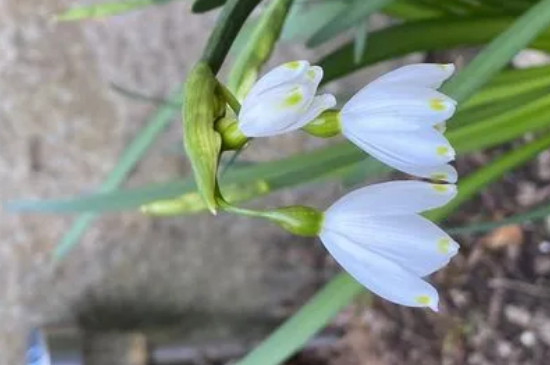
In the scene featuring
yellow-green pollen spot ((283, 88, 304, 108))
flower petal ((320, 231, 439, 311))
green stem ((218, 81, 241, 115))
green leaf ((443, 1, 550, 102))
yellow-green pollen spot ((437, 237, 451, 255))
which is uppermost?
yellow-green pollen spot ((283, 88, 304, 108))

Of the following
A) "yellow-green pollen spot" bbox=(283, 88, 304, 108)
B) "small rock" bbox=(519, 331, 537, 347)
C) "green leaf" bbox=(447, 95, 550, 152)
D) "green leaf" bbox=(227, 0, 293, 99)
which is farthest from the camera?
"small rock" bbox=(519, 331, 537, 347)

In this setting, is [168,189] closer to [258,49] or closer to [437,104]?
[258,49]

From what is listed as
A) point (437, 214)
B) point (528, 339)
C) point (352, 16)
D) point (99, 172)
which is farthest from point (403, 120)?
point (99, 172)

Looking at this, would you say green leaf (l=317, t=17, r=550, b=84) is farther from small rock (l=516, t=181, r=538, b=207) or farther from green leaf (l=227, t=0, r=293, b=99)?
small rock (l=516, t=181, r=538, b=207)

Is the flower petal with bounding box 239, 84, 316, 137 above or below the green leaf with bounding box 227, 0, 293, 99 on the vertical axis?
above

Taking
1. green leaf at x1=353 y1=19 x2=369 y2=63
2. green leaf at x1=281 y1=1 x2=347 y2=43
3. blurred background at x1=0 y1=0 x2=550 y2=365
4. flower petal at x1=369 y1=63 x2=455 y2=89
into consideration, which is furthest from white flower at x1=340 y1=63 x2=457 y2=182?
blurred background at x1=0 y1=0 x2=550 y2=365

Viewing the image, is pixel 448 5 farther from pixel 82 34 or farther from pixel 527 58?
pixel 82 34
